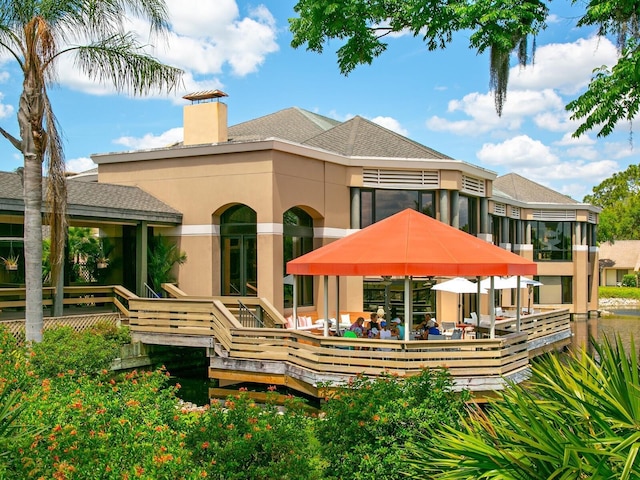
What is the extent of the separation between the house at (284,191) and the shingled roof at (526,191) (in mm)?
11131

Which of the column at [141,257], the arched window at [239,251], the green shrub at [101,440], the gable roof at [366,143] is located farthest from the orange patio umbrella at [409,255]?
the gable roof at [366,143]

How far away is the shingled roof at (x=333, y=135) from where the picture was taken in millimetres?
25188

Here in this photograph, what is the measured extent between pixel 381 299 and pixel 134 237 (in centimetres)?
884

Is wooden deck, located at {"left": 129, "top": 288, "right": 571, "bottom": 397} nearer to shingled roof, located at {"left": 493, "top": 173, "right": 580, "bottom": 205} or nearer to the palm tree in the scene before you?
the palm tree

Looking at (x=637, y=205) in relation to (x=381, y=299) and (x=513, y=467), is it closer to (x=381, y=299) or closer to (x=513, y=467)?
(x=381, y=299)

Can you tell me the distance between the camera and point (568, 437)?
15.5 feet

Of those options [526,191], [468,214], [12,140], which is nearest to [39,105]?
[12,140]

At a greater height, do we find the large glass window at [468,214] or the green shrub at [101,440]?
the large glass window at [468,214]

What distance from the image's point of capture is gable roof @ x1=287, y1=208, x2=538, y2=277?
14.5 meters

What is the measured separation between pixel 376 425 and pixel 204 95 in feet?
59.0

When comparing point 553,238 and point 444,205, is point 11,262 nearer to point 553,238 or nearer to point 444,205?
point 444,205

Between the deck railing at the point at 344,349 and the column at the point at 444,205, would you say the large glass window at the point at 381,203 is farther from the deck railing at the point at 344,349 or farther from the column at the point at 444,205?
the deck railing at the point at 344,349

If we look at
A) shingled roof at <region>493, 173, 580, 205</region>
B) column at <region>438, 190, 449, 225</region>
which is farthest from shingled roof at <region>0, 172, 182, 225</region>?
shingled roof at <region>493, 173, 580, 205</region>

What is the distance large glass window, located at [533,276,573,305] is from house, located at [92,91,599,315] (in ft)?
39.2
